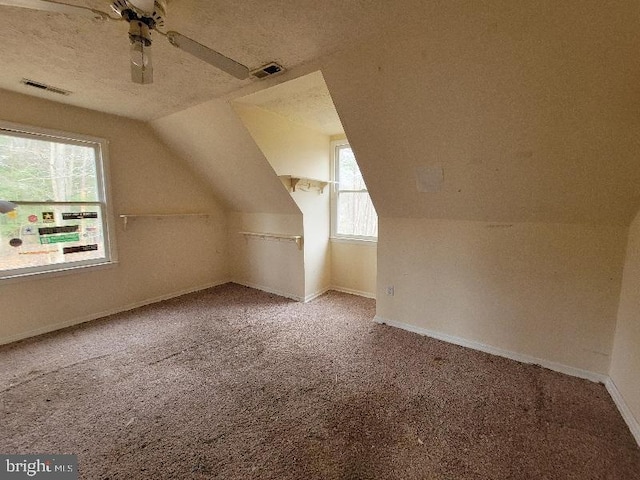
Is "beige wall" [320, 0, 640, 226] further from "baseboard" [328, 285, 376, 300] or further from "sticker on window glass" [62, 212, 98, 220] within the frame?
"sticker on window glass" [62, 212, 98, 220]

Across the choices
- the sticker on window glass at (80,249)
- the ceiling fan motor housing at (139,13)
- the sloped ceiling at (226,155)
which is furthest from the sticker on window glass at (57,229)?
the ceiling fan motor housing at (139,13)

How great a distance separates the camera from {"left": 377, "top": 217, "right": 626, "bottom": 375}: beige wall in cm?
199

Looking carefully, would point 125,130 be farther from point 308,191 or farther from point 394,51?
point 394,51

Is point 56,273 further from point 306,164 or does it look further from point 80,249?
point 306,164

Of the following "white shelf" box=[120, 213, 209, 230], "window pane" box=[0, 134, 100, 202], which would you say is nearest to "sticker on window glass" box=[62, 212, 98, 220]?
"window pane" box=[0, 134, 100, 202]

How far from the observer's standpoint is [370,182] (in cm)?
256

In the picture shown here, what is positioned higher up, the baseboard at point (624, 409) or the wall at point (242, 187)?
the wall at point (242, 187)

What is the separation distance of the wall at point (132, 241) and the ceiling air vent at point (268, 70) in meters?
2.10

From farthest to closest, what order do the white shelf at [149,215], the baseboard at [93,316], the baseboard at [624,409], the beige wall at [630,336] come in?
the white shelf at [149,215], the baseboard at [93,316], the beige wall at [630,336], the baseboard at [624,409]

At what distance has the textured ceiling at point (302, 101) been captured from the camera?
7.42ft

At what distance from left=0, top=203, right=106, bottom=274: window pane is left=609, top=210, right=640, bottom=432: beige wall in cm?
465

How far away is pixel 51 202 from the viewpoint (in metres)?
2.71

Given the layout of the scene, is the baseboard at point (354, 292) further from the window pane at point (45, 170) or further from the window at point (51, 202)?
the window pane at point (45, 170)

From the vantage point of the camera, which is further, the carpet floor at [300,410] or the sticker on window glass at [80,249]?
the sticker on window glass at [80,249]
